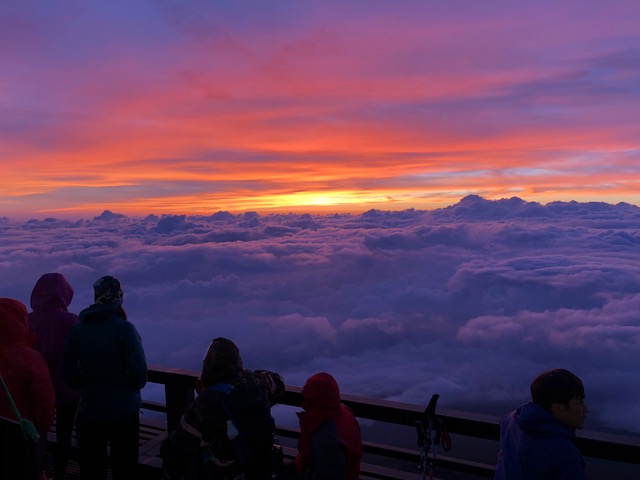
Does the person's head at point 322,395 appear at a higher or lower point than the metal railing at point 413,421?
higher

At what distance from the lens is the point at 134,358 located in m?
3.69

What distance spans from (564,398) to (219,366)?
1.73m

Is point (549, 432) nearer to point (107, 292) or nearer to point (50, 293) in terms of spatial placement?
point (107, 292)

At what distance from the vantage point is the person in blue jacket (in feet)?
7.64

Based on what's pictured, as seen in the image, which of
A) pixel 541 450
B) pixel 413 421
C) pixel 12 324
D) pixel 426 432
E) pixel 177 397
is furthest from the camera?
pixel 177 397

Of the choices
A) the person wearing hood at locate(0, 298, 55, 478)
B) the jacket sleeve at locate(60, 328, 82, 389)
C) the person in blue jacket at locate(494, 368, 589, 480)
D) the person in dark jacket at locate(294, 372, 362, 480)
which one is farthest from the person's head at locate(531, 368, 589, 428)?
the jacket sleeve at locate(60, 328, 82, 389)

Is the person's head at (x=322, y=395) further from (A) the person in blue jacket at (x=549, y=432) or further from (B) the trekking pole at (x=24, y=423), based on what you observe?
(B) the trekking pole at (x=24, y=423)

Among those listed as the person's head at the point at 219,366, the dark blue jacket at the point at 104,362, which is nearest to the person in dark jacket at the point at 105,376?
the dark blue jacket at the point at 104,362

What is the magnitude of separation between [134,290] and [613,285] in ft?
566

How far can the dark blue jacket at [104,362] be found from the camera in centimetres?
370

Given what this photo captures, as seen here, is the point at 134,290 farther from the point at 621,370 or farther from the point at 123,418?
the point at 123,418

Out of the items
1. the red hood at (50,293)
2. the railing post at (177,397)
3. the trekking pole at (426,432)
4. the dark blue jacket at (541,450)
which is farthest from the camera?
the railing post at (177,397)

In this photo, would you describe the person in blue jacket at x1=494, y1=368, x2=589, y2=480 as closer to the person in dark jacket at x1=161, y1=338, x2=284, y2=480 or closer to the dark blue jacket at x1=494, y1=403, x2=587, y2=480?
the dark blue jacket at x1=494, y1=403, x2=587, y2=480

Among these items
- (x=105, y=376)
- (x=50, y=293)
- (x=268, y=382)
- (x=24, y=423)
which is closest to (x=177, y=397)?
(x=105, y=376)
